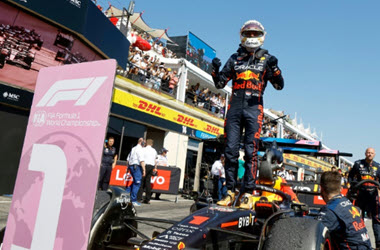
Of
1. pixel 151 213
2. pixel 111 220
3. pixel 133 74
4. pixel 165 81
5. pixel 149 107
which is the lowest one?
pixel 151 213

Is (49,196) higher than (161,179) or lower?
lower

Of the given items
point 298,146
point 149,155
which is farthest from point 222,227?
point 149,155

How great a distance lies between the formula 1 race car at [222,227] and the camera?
6.43 feet

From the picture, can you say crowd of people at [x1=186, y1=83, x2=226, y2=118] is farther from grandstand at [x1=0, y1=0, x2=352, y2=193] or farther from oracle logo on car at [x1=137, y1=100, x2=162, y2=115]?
oracle logo on car at [x1=137, y1=100, x2=162, y2=115]

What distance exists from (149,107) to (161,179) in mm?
5825

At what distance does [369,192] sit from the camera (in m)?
5.59

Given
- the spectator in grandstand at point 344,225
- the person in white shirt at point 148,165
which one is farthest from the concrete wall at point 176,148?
the spectator in grandstand at point 344,225

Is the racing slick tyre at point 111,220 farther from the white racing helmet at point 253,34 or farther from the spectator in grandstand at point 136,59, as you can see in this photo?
the spectator in grandstand at point 136,59

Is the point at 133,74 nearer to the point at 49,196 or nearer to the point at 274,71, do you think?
the point at 274,71

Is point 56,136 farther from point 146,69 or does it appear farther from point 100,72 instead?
point 146,69

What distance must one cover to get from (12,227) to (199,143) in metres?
17.4

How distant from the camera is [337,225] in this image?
2.36 meters

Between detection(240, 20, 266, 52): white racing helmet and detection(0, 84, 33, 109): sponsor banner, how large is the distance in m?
7.12

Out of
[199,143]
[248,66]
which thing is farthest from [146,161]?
[199,143]
